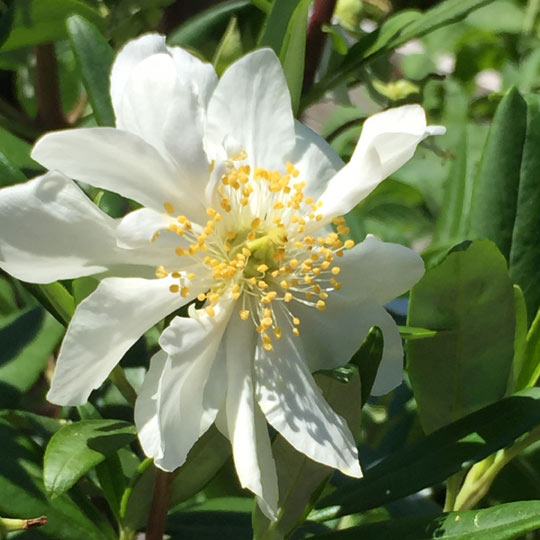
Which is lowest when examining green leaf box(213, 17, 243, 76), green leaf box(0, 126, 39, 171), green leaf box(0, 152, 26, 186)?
green leaf box(0, 126, 39, 171)

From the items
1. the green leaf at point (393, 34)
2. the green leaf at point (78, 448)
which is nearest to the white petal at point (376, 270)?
the green leaf at point (78, 448)

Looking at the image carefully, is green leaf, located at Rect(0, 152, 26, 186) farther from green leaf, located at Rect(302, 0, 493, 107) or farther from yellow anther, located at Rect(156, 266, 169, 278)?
green leaf, located at Rect(302, 0, 493, 107)

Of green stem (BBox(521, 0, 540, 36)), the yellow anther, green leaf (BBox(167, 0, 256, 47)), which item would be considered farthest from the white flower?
green stem (BBox(521, 0, 540, 36))

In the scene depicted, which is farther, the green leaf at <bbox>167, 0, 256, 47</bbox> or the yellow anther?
the green leaf at <bbox>167, 0, 256, 47</bbox>

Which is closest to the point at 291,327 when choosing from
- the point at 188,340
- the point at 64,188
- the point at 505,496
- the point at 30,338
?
the point at 188,340

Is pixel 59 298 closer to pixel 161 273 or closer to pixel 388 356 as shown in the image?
pixel 161 273

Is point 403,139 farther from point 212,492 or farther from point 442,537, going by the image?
point 212,492

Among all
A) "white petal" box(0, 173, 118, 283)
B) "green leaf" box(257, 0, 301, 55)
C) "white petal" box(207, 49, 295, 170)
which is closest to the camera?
A: "white petal" box(0, 173, 118, 283)

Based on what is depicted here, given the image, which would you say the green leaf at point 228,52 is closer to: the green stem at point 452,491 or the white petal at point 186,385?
the white petal at point 186,385
